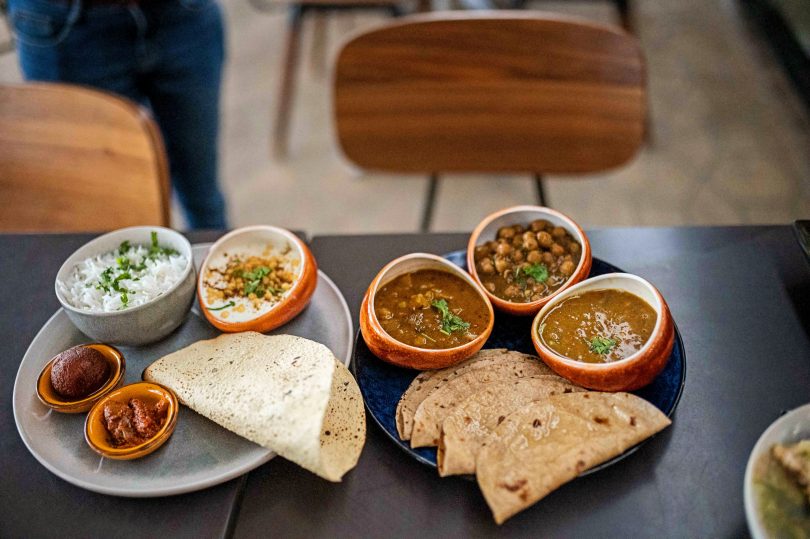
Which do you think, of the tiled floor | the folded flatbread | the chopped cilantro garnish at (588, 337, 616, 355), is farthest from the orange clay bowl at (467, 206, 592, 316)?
the tiled floor

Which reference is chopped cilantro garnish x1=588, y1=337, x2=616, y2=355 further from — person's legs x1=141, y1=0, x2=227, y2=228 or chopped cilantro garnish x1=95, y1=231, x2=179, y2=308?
person's legs x1=141, y1=0, x2=227, y2=228

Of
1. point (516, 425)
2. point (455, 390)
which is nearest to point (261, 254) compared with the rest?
point (455, 390)

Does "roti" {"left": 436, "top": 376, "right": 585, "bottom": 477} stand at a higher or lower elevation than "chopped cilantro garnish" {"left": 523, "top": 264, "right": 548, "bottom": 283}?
lower

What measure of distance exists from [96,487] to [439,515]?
55 cm

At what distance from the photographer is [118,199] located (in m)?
1.86

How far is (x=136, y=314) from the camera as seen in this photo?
1223mm

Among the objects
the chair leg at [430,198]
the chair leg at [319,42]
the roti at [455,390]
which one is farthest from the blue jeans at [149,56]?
the chair leg at [319,42]

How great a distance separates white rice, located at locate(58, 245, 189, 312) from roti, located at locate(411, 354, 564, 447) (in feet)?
1.82

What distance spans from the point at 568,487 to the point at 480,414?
0.60 ft

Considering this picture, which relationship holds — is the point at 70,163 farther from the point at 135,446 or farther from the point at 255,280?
the point at 135,446

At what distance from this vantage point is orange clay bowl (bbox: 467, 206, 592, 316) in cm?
127

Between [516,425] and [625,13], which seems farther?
[625,13]

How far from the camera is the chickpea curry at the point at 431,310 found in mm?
1212

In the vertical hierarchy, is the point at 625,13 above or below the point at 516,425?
below
